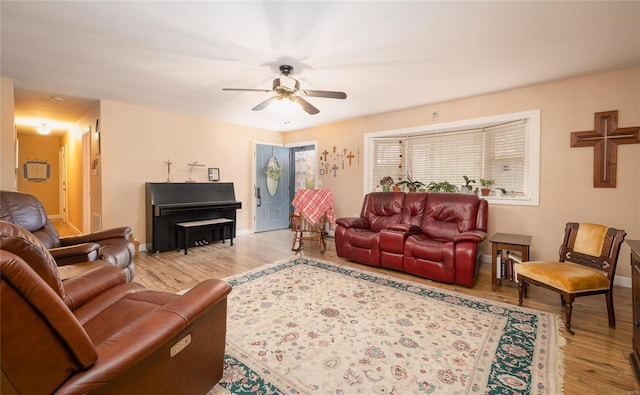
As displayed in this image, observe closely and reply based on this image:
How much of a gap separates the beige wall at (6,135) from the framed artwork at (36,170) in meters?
5.61

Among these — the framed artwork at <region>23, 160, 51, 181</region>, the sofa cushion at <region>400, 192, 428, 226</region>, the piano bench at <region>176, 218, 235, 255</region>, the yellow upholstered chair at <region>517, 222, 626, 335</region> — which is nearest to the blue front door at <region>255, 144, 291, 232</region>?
the piano bench at <region>176, 218, 235, 255</region>

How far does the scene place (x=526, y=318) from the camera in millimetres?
2373

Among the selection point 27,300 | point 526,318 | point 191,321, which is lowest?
point 526,318

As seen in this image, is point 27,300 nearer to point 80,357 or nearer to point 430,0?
point 80,357

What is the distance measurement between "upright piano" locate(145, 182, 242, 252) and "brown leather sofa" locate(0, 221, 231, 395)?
3.03m

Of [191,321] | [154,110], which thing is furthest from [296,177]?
[191,321]

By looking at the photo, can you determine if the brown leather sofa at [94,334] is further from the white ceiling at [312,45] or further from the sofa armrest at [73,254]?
the white ceiling at [312,45]

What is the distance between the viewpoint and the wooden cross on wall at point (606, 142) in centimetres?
311

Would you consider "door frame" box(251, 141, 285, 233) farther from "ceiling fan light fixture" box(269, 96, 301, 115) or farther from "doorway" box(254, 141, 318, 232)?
"ceiling fan light fixture" box(269, 96, 301, 115)

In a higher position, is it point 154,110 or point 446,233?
point 154,110

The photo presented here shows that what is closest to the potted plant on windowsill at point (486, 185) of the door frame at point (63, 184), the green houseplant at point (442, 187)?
the green houseplant at point (442, 187)

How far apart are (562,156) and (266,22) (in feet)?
12.7

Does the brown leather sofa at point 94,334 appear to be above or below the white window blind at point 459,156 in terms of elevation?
below

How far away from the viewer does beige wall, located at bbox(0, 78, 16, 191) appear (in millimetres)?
3369
